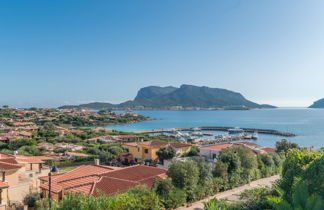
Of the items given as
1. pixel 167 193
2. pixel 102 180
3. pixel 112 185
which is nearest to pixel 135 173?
pixel 102 180

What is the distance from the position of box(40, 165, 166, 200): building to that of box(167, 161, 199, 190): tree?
1.18 metres

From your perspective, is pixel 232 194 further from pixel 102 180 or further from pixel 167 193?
pixel 102 180

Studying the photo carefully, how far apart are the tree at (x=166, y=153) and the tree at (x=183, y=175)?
11.6 m

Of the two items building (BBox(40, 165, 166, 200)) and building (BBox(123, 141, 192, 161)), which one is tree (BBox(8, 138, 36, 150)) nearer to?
building (BBox(123, 141, 192, 161))

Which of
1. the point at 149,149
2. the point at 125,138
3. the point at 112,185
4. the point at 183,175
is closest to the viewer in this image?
the point at 112,185

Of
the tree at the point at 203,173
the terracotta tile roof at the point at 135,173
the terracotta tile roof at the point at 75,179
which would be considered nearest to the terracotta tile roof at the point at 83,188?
the terracotta tile roof at the point at 75,179

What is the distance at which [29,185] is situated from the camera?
13.4 metres

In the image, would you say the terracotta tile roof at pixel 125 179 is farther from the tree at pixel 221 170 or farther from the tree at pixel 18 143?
the tree at pixel 18 143

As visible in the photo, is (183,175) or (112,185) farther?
(183,175)

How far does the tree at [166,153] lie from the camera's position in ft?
77.5

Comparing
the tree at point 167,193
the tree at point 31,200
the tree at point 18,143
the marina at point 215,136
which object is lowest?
the marina at point 215,136

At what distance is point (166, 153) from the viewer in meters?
23.6

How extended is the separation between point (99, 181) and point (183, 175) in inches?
169

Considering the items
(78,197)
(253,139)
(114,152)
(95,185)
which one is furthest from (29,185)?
(253,139)
